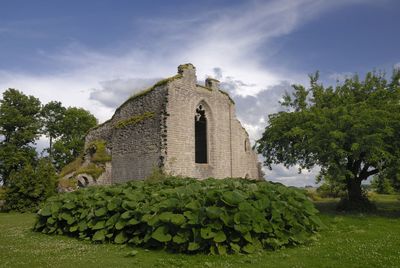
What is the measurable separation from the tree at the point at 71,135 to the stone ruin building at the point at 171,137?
14.9 metres

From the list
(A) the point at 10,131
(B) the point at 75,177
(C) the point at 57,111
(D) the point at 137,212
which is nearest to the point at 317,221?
(D) the point at 137,212

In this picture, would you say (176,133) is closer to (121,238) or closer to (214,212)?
(121,238)

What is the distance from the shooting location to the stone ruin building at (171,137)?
74.3 feet

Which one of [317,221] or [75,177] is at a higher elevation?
[75,177]

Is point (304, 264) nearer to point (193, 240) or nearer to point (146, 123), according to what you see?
point (193, 240)

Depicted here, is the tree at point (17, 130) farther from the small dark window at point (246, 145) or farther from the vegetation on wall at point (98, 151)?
the small dark window at point (246, 145)

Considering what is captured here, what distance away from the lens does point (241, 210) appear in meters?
8.27

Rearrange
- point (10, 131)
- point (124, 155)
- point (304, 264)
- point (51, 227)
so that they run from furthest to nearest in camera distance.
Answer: point (10, 131) → point (124, 155) → point (51, 227) → point (304, 264)

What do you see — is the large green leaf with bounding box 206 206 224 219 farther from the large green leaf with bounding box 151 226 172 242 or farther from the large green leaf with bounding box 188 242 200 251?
the large green leaf with bounding box 151 226 172 242

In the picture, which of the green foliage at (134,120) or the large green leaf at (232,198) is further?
the green foliage at (134,120)

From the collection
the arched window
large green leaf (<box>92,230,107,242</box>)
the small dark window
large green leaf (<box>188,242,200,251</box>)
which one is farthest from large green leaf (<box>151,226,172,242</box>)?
the small dark window

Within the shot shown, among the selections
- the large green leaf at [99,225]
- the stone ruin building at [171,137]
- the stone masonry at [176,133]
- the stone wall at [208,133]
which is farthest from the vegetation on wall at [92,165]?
the large green leaf at [99,225]

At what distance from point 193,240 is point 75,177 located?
19.5 m

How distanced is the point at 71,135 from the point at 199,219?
40.5 meters
